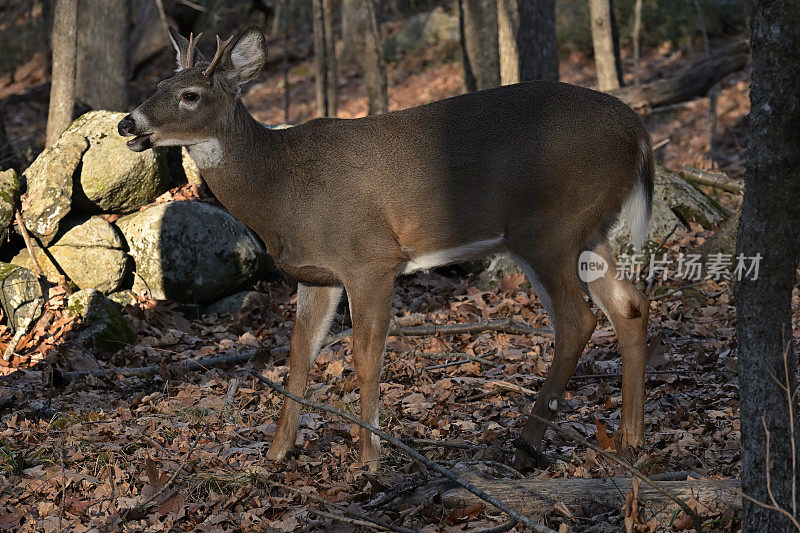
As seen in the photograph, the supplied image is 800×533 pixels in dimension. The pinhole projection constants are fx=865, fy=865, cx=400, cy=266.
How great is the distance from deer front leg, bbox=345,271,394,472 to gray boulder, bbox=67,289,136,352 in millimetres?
3558

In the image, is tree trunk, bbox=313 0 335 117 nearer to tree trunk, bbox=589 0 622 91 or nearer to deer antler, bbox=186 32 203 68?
tree trunk, bbox=589 0 622 91

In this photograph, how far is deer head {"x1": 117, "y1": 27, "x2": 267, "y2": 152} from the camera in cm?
499

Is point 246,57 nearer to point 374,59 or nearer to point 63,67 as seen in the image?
point 63,67

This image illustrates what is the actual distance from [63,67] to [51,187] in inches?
78.5

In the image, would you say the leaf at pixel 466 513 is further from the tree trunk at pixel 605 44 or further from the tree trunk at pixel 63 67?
the tree trunk at pixel 605 44

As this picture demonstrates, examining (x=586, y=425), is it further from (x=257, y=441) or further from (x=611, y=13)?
(x=611, y=13)

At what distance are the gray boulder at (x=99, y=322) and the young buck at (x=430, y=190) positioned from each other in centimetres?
310

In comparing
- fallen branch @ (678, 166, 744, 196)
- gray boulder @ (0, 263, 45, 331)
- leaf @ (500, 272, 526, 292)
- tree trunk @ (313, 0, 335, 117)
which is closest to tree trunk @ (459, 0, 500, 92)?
tree trunk @ (313, 0, 335, 117)

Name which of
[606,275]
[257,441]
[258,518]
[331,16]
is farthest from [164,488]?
[331,16]

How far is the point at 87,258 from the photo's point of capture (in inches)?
Result: 357

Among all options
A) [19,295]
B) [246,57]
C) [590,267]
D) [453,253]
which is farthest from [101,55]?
[590,267]

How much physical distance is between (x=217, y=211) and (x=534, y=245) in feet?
16.9

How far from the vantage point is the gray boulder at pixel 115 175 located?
9344 mm

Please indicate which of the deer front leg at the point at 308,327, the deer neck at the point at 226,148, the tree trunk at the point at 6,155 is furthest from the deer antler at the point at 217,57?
the tree trunk at the point at 6,155
